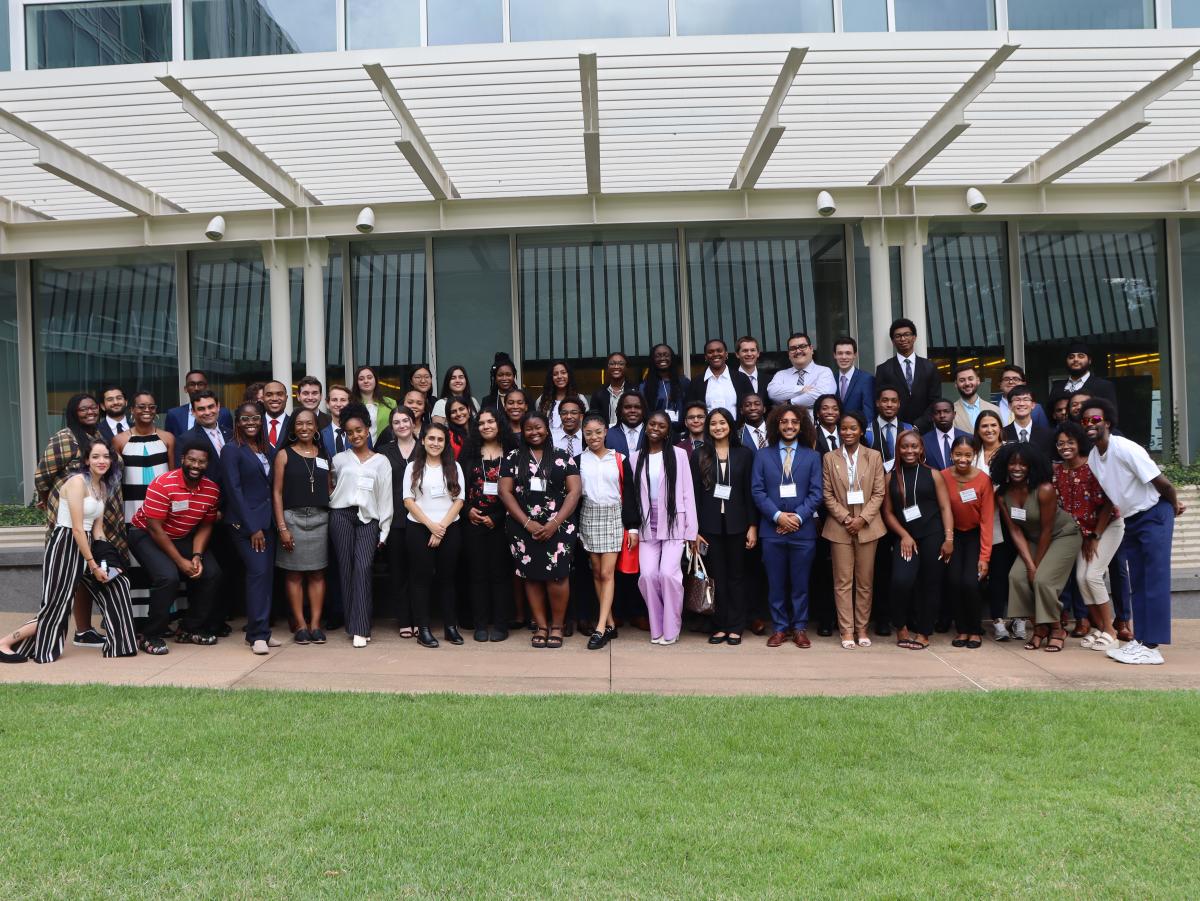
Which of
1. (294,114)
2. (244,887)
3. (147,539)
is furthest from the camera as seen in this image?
(294,114)

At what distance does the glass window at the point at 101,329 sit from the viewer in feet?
39.3

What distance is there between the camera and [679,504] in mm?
7129

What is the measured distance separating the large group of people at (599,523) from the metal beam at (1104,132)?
260cm

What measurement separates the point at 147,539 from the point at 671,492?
12.7 feet

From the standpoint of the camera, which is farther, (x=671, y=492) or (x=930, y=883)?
(x=671, y=492)

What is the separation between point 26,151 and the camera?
29.1 feet

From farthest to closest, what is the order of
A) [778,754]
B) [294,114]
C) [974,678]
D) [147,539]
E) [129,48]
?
[129,48], [294,114], [147,539], [974,678], [778,754]

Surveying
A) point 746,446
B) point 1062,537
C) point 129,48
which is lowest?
point 1062,537

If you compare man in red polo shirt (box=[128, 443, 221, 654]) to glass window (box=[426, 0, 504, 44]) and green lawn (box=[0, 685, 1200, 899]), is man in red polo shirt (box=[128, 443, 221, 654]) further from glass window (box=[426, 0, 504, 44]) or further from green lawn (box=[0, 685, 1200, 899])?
glass window (box=[426, 0, 504, 44])

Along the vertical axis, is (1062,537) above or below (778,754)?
above

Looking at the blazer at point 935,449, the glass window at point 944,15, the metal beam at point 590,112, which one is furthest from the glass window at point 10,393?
the glass window at point 944,15

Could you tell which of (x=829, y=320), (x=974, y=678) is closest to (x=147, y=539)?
(x=974, y=678)

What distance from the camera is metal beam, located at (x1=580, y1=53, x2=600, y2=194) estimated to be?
7066 millimetres

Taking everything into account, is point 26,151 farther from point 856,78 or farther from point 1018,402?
point 1018,402
